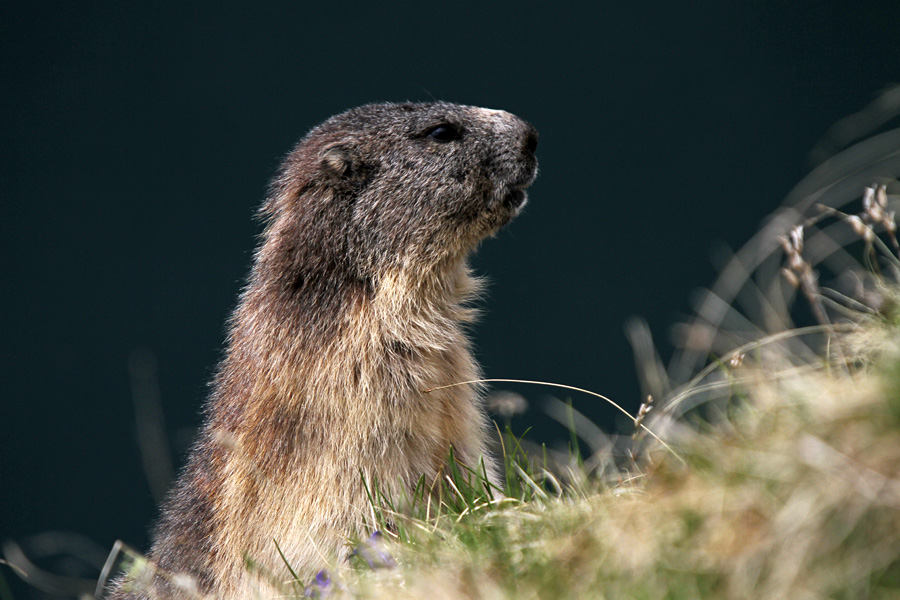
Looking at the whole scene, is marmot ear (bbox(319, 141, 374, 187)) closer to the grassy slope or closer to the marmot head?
the marmot head

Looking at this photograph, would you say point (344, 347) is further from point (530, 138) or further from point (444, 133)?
point (530, 138)

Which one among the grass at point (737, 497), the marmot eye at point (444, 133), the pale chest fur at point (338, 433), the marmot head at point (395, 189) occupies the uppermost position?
the marmot eye at point (444, 133)

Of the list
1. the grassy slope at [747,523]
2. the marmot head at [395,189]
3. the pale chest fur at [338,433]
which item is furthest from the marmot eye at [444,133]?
the grassy slope at [747,523]

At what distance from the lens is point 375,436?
326 cm

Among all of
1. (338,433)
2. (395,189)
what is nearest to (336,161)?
(395,189)

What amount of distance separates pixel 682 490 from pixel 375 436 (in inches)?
60.0

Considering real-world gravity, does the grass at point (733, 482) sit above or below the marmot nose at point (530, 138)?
below

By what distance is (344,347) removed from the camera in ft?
11.1

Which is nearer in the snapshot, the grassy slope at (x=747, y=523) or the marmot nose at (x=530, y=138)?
the grassy slope at (x=747, y=523)

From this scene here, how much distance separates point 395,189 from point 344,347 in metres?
0.74

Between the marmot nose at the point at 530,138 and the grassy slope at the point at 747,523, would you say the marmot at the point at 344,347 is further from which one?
the grassy slope at the point at 747,523

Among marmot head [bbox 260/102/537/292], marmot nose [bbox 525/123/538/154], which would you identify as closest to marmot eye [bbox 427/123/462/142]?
marmot head [bbox 260/102/537/292]

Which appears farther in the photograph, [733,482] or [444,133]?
[444,133]

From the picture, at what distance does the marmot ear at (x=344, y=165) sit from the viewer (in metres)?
3.71
